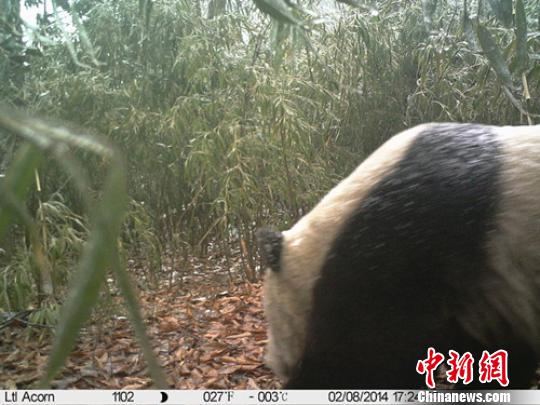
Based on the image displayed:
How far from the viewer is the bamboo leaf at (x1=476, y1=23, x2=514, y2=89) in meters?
1.02

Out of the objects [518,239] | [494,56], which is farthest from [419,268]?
[494,56]

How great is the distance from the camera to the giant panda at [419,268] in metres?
0.78

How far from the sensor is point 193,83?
134 centimetres

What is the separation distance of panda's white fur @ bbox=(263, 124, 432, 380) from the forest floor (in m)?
0.16

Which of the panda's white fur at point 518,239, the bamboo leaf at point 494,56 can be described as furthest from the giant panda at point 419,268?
the bamboo leaf at point 494,56

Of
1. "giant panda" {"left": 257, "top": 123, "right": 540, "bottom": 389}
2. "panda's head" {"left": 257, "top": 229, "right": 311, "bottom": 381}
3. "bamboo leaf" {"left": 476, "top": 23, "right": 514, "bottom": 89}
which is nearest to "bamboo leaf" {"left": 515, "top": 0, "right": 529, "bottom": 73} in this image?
"bamboo leaf" {"left": 476, "top": 23, "right": 514, "bottom": 89}

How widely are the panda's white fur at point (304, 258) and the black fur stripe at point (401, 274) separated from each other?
2cm

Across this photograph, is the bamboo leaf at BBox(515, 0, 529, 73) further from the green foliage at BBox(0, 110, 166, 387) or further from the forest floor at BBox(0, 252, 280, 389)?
the green foliage at BBox(0, 110, 166, 387)

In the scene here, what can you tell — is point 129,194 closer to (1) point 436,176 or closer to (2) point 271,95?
(2) point 271,95

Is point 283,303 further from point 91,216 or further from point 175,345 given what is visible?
point 91,216

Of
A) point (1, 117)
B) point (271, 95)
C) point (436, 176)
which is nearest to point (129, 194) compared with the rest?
point (271, 95)

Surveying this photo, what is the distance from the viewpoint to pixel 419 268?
78 cm

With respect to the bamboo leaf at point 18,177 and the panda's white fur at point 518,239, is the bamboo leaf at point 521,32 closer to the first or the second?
the panda's white fur at point 518,239

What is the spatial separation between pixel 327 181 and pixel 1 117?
1010 mm
